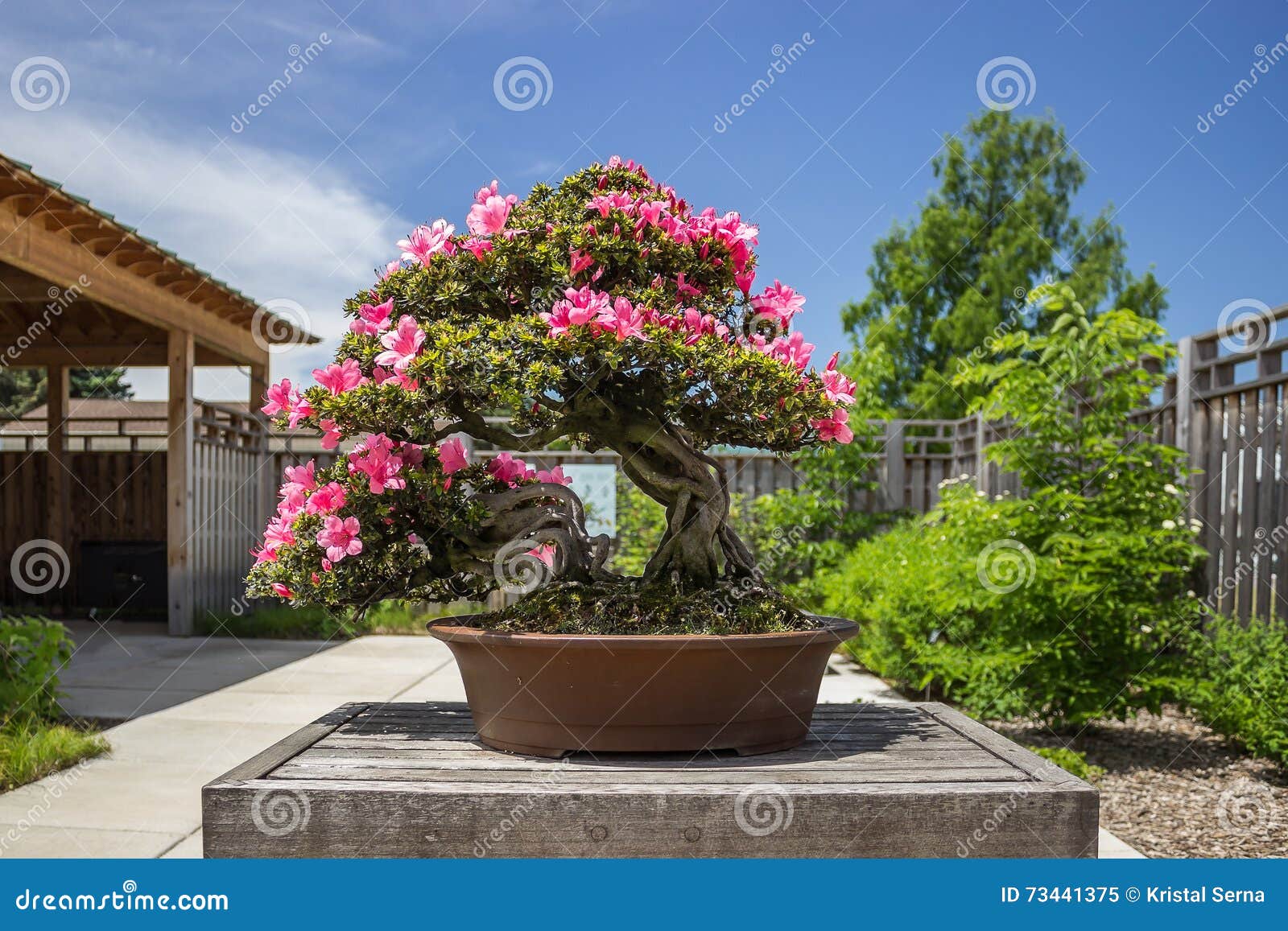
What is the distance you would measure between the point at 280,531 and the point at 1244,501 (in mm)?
4365

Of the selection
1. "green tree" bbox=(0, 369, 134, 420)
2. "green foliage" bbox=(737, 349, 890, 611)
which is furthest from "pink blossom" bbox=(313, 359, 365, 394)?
"green tree" bbox=(0, 369, 134, 420)

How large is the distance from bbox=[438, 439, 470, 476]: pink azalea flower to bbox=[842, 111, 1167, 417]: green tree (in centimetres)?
1737

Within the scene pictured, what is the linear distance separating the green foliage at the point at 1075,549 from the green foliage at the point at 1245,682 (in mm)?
127

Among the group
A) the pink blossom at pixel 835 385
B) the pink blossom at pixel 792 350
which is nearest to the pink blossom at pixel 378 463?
the pink blossom at pixel 792 350

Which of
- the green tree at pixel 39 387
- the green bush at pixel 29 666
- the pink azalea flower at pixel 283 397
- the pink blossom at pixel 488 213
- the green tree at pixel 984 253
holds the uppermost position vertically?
the green tree at pixel 984 253

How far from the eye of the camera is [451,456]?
78.5 inches

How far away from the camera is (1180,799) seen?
3668mm

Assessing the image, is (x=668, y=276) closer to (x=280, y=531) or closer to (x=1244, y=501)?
(x=280, y=531)

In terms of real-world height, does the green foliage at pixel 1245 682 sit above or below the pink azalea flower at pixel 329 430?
below

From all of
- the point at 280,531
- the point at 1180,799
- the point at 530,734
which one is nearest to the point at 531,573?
the point at 530,734

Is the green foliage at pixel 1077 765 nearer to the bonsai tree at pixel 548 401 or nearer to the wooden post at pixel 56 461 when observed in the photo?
the bonsai tree at pixel 548 401

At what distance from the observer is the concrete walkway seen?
3.22 meters

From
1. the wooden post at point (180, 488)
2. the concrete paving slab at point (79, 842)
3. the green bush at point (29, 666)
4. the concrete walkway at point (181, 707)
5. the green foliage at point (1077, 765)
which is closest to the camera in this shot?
the concrete paving slab at point (79, 842)

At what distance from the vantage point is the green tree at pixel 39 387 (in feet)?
73.4
